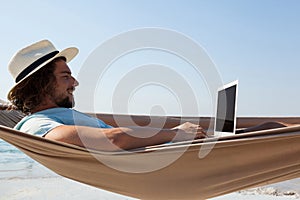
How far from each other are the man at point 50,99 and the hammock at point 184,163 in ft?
0.22

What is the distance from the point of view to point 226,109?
1.77 m

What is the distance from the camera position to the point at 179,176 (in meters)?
1.37

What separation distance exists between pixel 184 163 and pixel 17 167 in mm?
7727

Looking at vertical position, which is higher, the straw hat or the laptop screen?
the straw hat

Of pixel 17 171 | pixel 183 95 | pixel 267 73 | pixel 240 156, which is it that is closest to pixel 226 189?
pixel 240 156

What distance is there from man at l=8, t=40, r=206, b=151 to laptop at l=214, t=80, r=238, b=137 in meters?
0.38

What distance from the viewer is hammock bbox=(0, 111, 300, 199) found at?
1259mm

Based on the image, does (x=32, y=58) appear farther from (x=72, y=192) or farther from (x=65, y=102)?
(x=72, y=192)

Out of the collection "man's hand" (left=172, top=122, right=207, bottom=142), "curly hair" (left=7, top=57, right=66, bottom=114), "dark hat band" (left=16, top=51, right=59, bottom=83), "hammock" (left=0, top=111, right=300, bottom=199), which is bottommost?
"hammock" (left=0, top=111, right=300, bottom=199)

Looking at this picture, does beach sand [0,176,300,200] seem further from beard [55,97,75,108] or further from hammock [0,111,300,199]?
hammock [0,111,300,199]

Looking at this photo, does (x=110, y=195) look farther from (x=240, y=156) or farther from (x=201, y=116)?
(x=240, y=156)

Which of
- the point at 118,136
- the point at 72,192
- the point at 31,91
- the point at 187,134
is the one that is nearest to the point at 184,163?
the point at 187,134

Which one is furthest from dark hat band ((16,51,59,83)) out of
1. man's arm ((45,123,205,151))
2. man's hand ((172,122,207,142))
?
man's hand ((172,122,207,142))

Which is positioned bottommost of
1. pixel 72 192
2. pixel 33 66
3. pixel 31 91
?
pixel 72 192
